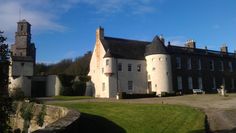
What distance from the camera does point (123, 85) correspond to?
46438 mm

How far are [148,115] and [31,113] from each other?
359 inches

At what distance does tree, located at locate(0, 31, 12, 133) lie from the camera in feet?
28.8

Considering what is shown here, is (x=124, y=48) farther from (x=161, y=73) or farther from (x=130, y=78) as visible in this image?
(x=161, y=73)

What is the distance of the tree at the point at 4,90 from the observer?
8.79 m

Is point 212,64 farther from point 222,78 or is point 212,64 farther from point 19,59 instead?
point 19,59

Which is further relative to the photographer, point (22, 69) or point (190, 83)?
point (22, 69)

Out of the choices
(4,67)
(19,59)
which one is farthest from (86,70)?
(4,67)

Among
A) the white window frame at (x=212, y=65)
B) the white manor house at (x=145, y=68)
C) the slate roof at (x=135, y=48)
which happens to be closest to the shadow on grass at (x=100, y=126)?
the white manor house at (x=145, y=68)

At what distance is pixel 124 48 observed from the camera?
48.4m

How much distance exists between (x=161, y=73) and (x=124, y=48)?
7.23 m

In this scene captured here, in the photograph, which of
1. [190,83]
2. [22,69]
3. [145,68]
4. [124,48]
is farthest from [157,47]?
[22,69]

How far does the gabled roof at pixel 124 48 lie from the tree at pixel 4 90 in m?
36.2

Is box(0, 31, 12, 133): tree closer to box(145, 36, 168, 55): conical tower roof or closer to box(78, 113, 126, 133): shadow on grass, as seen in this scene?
box(78, 113, 126, 133): shadow on grass

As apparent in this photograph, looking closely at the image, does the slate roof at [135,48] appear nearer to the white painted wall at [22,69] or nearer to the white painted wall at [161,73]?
the white painted wall at [161,73]
